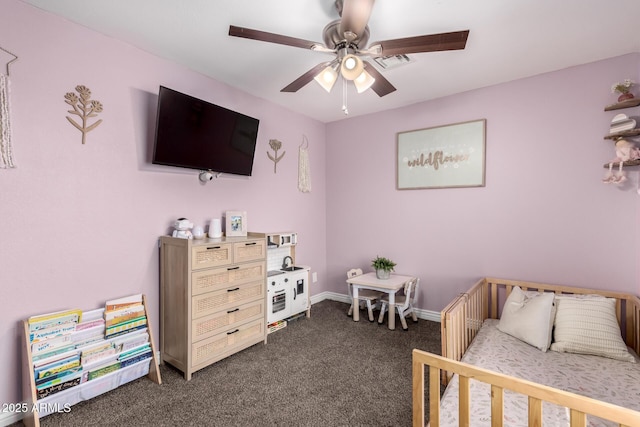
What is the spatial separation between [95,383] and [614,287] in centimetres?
390

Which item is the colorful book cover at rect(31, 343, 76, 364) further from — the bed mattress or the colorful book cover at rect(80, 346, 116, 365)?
the bed mattress

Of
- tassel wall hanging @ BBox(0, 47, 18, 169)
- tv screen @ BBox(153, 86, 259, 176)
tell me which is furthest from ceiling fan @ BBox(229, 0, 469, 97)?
tassel wall hanging @ BBox(0, 47, 18, 169)

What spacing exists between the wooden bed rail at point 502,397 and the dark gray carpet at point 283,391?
699 mm

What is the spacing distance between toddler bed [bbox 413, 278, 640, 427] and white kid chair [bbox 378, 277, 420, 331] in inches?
27.2

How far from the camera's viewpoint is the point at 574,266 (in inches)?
100

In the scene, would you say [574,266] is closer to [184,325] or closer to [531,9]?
[531,9]

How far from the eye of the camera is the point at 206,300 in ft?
7.41

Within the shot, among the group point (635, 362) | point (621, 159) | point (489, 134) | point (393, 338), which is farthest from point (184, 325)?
point (621, 159)

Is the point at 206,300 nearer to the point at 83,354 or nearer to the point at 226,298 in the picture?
the point at 226,298

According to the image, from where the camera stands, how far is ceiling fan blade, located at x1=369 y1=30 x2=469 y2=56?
1463 millimetres

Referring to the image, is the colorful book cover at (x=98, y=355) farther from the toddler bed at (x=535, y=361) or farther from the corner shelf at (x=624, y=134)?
the corner shelf at (x=624, y=134)

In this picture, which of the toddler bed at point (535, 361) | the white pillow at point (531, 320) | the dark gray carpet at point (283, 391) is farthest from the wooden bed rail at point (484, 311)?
the dark gray carpet at point (283, 391)

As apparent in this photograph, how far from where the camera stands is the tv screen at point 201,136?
7.33 ft

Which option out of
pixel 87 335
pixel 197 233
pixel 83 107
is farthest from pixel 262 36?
pixel 87 335
